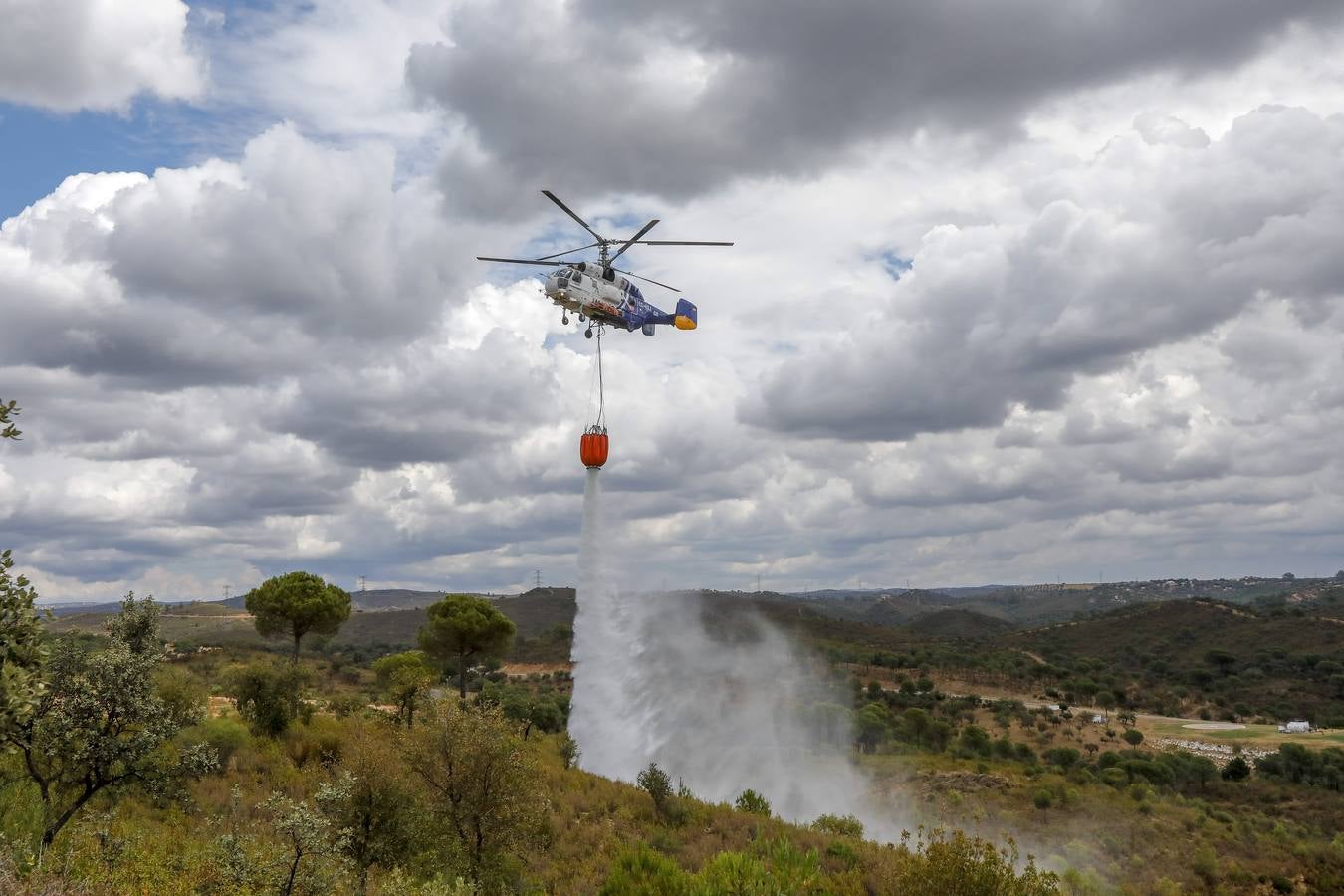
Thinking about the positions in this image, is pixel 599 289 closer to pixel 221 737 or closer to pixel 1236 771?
pixel 221 737

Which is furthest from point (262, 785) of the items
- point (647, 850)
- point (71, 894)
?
point (71, 894)

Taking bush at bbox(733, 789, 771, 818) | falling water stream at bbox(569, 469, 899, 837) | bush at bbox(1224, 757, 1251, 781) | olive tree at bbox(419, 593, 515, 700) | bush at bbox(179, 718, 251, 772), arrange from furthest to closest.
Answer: bush at bbox(1224, 757, 1251, 781), olive tree at bbox(419, 593, 515, 700), falling water stream at bbox(569, 469, 899, 837), bush at bbox(733, 789, 771, 818), bush at bbox(179, 718, 251, 772)

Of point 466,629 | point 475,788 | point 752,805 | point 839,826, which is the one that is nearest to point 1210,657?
point 839,826

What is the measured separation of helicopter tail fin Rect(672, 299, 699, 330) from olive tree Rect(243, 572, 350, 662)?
33.2 meters

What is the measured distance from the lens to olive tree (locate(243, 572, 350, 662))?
194 ft

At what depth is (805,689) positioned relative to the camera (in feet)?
314

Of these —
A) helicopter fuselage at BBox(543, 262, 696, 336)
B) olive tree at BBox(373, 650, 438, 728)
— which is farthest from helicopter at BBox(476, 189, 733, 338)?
olive tree at BBox(373, 650, 438, 728)

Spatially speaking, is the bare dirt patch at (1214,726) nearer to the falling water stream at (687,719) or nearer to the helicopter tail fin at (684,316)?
the falling water stream at (687,719)

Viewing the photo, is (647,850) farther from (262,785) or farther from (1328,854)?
(1328,854)

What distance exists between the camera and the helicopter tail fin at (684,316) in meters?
51.3

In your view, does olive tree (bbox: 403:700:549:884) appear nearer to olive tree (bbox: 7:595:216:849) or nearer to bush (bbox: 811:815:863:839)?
olive tree (bbox: 7:595:216:849)

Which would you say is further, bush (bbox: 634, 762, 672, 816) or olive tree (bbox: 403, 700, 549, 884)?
bush (bbox: 634, 762, 672, 816)

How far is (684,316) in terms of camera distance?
51.4m

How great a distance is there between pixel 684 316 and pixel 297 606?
114 ft
